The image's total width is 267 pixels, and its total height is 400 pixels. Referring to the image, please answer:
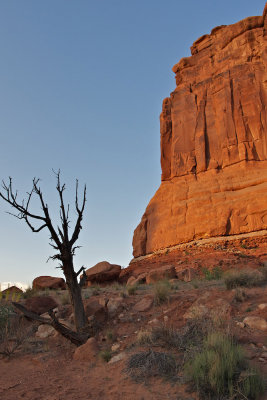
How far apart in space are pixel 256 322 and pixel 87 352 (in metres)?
3.49

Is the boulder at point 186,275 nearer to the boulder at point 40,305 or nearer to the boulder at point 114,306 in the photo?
the boulder at point 114,306

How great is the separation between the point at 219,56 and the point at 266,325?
113ft

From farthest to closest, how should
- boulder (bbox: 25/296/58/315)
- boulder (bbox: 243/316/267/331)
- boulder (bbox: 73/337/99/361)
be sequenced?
boulder (bbox: 25/296/58/315) < boulder (bbox: 73/337/99/361) < boulder (bbox: 243/316/267/331)

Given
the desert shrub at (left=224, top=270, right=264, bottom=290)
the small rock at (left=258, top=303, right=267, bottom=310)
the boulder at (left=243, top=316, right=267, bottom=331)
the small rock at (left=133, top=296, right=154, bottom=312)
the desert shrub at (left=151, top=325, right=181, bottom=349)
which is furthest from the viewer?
the desert shrub at (left=224, top=270, right=264, bottom=290)

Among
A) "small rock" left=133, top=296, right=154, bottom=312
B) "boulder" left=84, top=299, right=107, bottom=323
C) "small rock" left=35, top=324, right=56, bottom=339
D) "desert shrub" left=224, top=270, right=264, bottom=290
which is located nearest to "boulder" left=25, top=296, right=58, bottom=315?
"small rock" left=35, top=324, right=56, bottom=339

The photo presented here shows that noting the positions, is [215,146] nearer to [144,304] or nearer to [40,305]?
[144,304]

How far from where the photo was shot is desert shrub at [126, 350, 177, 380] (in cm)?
532

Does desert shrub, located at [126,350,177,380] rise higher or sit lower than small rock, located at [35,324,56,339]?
lower

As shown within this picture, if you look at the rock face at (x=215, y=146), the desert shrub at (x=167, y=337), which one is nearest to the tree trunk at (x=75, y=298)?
the desert shrub at (x=167, y=337)

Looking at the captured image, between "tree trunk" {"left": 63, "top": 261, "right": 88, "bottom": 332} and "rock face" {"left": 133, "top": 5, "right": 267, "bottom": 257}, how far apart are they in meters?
20.5

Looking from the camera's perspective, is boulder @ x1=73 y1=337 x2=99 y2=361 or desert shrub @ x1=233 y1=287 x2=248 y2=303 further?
desert shrub @ x1=233 y1=287 x2=248 y2=303

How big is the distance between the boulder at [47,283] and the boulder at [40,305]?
1016cm

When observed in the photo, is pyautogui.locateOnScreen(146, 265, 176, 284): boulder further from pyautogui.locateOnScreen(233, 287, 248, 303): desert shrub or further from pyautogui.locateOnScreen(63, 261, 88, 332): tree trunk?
pyautogui.locateOnScreen(63, 261, 88, 332): tree trunk

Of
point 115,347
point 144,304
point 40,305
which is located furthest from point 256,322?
point 40,305
